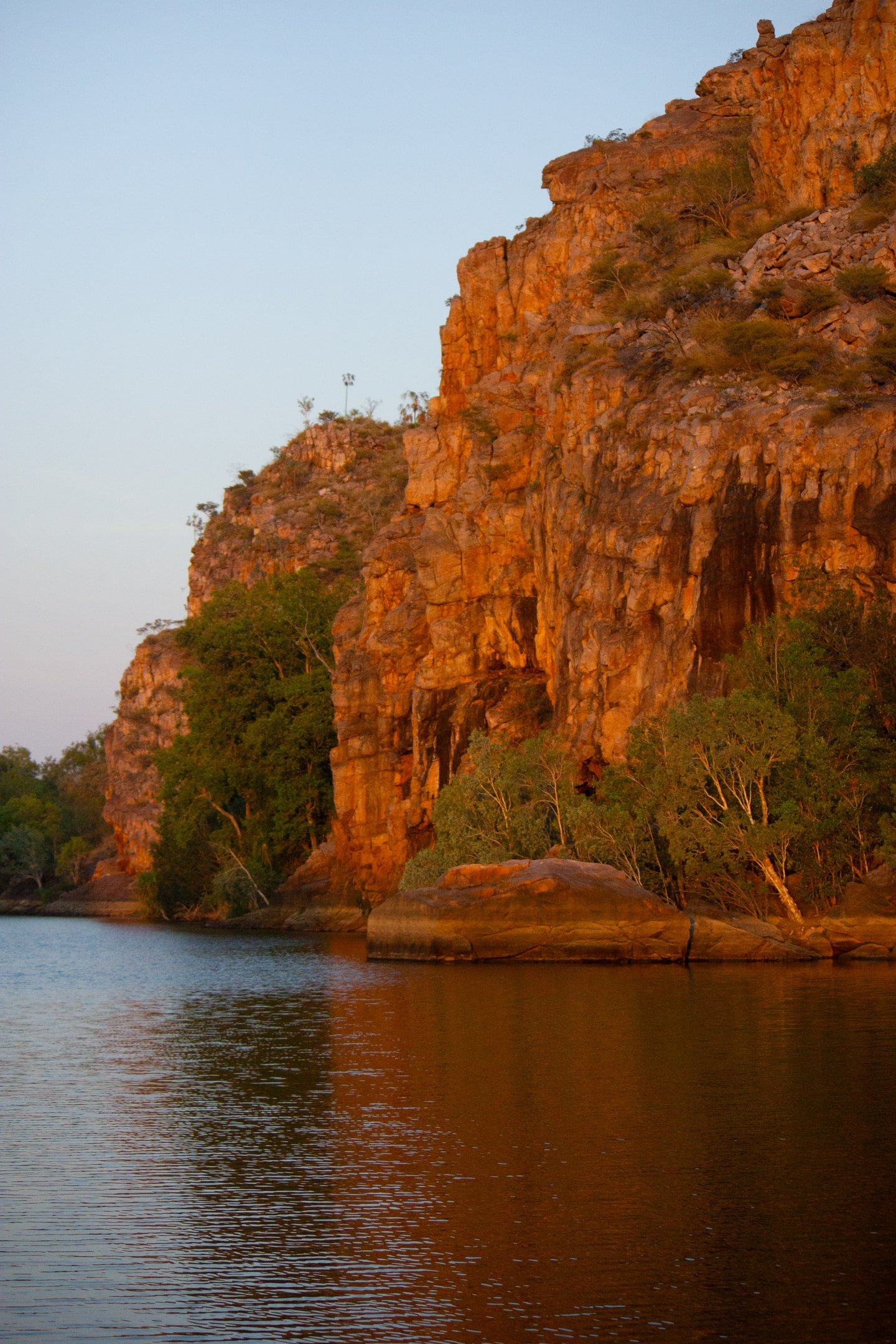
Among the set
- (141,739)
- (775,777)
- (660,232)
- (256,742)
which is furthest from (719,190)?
(141,739)

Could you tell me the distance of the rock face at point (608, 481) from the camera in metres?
42.0

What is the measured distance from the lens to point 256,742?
68.5m

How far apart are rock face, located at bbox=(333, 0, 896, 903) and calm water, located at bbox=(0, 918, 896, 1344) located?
21395mm

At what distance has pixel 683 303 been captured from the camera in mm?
53750

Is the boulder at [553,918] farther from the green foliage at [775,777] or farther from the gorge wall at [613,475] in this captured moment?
the gorge wall at [613,475]

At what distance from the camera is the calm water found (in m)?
8.27

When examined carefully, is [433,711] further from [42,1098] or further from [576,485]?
[42,1098]

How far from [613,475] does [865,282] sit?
36.6 ft

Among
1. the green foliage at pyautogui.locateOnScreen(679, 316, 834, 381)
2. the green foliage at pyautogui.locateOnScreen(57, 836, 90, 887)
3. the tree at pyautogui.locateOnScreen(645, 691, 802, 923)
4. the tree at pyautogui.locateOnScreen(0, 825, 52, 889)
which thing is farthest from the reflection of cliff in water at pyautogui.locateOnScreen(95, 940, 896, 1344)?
the tree at pyautogui.locateOnScreen(0, 825, 52, 889)


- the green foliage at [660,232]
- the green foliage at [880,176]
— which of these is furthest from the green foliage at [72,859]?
the green foliage at [880,176]

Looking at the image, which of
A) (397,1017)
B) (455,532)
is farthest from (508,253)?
(397,1017)

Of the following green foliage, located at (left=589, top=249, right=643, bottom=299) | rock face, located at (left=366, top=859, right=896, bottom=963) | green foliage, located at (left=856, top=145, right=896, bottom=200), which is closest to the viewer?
rock face, located at (left=366, top=859, right=896, bottom=963)

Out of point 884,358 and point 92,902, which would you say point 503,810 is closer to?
point 884,358

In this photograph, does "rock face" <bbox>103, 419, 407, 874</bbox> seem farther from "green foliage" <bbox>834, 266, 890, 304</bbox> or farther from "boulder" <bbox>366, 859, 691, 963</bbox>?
"boulder" <bbox>366, 859, 691, 963</bbox>
